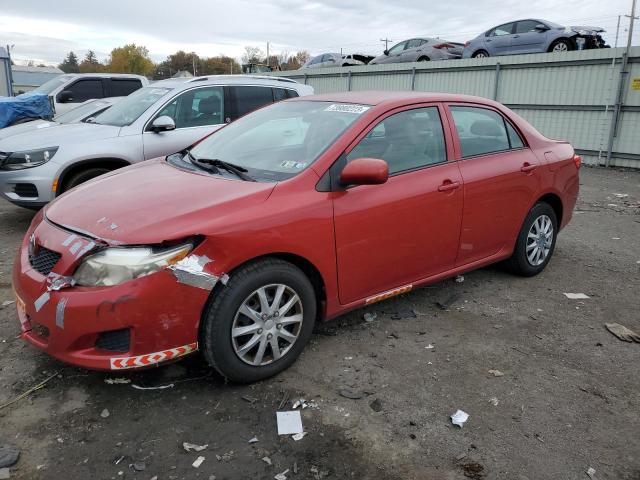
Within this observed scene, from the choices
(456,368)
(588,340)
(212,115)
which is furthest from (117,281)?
(212,115)

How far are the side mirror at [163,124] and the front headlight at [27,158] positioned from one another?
1162mm

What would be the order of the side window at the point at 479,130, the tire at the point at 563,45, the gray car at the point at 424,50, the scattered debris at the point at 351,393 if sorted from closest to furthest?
the scattered debris at the point at 351,393
the side window at the point at 479,130
the tire at the point at 563,45
the gray car at the point at 424,50

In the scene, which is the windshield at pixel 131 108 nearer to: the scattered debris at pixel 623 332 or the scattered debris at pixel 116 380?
the scattered debris at pixel 116 380

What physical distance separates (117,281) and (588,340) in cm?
323

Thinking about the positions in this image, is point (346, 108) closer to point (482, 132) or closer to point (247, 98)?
point (482, 132)

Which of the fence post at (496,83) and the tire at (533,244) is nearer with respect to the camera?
the tire at (533,244)

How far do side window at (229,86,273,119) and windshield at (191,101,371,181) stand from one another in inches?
122

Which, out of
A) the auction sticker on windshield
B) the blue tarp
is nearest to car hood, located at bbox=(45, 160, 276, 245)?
the auction sticker on windshield

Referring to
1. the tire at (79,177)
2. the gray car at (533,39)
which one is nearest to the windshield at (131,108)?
the tire at (79,177)

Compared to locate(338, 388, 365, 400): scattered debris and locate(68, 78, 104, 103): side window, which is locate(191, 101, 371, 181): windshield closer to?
locate(338, 388, 365, 400): scattered debris

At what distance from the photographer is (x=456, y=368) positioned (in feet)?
11.0

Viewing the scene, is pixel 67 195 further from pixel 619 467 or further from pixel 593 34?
pixel 593 34

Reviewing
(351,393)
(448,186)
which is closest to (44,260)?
(351,393)

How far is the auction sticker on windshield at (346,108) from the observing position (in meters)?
3.69
